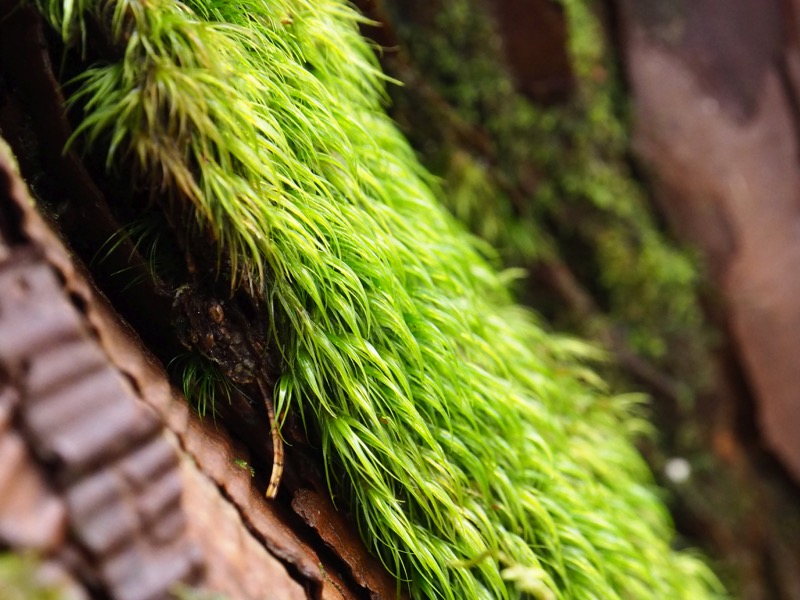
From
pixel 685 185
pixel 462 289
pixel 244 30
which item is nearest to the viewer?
pixel 244 30

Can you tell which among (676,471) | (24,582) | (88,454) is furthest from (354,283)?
(676,471)

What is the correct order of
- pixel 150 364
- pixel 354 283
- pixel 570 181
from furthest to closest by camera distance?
pixel 570 181
pixel 354 283
pixel 150 364

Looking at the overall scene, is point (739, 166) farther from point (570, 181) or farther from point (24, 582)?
point (24, 582)

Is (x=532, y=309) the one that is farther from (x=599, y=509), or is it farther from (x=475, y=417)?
Result: (x=475, y=417)

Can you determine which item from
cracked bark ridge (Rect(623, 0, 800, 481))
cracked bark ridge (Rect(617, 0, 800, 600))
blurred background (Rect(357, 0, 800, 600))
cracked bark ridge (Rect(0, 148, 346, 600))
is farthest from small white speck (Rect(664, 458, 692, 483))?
cracked bark ridge (Rect(0, 148, 346, 600))

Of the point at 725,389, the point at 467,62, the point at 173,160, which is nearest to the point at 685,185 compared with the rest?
the point at 725,389

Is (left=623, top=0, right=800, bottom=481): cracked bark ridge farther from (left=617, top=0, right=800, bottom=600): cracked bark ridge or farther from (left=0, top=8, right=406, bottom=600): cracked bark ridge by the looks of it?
(left=0, top=8, right=406, bottom=600): cracked bark ridge

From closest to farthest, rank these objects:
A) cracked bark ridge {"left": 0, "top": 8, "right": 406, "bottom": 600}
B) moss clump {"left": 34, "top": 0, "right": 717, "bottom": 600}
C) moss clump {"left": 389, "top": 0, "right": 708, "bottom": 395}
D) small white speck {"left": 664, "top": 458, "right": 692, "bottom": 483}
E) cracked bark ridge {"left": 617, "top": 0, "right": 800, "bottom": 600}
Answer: cracked bark ridge {"left": 0, "top": 8, "right": 406, "bottom": 600}
moss clump {"left": 34, "top": 0, "right": 717, "bottom": 600}
moss clump {"left": 389, "top": 0, "right": 708, "bottom": 395}
small white speck {"left": 664, "top": 458, "right": 692, "bottom": 483}
cracked bark ridge {"left": 617, "top": 0, "right": 800, "bottom": 600}
